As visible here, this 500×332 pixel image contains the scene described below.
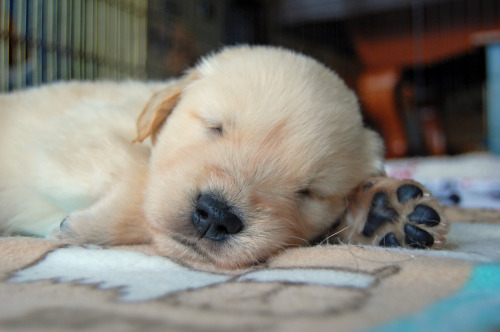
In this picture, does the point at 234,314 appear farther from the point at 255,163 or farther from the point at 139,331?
the point at 255,163

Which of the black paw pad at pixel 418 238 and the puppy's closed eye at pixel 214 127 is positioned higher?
the puppy's closed eye at pixel 214 127

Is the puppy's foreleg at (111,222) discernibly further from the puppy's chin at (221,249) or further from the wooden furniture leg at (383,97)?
the wooden furniture leg at (383,97)

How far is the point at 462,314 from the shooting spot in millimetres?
637

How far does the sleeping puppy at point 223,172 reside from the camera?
3.96 ft

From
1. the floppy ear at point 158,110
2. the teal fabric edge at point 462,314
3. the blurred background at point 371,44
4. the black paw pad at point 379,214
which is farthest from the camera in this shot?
the blurred background at point 371,44

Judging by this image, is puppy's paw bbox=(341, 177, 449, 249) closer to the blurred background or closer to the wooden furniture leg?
the blurred background

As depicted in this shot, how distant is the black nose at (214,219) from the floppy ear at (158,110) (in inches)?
20.7

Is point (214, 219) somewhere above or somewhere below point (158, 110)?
below

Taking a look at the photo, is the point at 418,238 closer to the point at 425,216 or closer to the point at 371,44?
the point at 425,216

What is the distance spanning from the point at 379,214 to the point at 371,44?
449 centimetres

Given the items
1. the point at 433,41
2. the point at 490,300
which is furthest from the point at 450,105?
the point at 490,300

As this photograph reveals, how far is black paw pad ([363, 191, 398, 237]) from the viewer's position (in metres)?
1.38

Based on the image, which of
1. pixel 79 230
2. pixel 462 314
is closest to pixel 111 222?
pixel 79 230

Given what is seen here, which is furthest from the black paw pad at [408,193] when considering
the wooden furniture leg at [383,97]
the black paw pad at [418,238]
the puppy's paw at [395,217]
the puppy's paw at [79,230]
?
the wooden furniture leg at [383,97]
